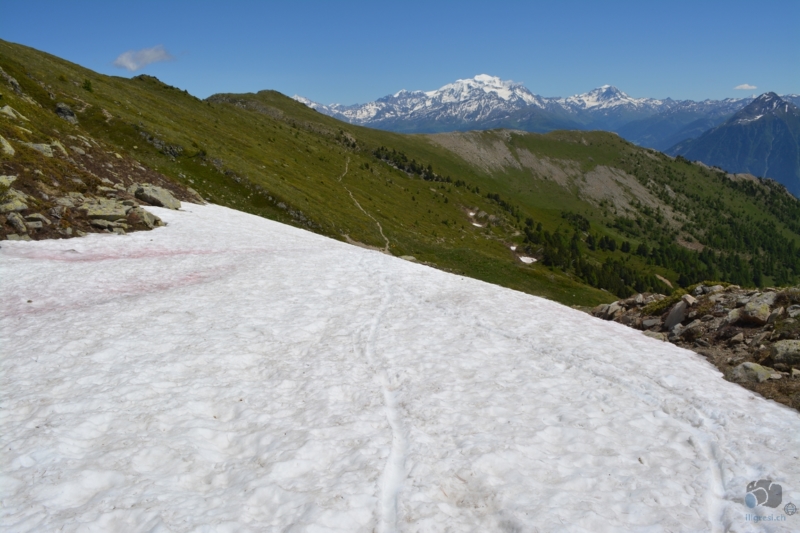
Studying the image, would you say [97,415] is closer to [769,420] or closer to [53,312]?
[53,312]

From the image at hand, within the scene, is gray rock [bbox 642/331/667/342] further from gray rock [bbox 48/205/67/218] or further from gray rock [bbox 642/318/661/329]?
gray rock [bbox 48/205/67/218]

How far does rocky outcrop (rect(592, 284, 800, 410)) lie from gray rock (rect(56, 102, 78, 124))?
258ft

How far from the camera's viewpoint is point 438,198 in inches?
6880

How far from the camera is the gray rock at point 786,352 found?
655 inches

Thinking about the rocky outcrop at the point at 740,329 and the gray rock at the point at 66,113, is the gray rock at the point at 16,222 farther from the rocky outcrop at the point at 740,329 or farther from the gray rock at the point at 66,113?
the gray rock at the point at 66,113

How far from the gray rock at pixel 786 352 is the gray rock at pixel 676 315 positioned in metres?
6.66

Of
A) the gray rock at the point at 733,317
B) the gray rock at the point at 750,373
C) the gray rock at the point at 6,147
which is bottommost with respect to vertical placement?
the gray rock at the point at 750,373

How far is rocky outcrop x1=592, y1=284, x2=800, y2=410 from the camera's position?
16.4 m

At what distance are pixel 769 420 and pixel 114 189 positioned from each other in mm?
45635

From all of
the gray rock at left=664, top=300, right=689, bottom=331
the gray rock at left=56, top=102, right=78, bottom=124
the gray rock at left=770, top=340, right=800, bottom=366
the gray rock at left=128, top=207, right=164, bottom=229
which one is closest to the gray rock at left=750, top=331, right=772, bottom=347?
the gray rock at left=770, top=340, right=800, bottom=366

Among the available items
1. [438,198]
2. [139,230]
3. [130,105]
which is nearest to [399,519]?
[139,230]

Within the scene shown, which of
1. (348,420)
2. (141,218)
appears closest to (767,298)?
(348,420)

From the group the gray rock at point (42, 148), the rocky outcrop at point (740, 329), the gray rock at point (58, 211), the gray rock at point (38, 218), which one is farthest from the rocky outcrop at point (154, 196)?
the rocky outcrop at point (740, 329)

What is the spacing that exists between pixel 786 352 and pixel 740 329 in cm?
403
